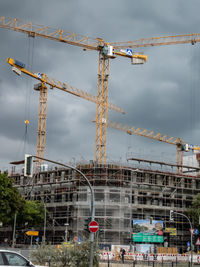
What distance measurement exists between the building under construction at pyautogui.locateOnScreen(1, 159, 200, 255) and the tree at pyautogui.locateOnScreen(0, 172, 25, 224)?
991 cm

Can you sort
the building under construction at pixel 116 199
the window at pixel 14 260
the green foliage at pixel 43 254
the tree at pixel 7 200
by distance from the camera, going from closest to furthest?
the window at pixel 14 260, the green foliage at pixel 43 254, the tree at pixel 7 200, the building under construction at pixel 116 199

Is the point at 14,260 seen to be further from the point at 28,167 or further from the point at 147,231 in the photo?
the point at 147,231

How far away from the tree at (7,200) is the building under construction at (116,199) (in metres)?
9.91

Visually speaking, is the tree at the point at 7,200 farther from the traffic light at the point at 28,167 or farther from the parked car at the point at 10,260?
the parked car at the point at 10,260

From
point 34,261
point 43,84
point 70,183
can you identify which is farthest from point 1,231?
point 34,261

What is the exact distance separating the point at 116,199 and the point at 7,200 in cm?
1777

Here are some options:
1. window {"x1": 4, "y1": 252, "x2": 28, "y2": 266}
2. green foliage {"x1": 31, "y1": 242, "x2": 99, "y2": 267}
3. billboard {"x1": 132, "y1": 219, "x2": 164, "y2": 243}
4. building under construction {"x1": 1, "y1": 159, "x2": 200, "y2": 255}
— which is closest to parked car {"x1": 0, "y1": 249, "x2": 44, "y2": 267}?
window {"x1": 4, "y1": 252, "x2": 28, "y2": 266}

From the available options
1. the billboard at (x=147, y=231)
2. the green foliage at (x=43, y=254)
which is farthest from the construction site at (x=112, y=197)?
the green foliage at (x=43, y=254)

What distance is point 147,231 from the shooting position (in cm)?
6397

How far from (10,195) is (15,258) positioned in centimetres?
3619

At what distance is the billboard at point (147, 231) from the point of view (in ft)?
207

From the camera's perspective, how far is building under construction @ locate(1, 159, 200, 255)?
206ft

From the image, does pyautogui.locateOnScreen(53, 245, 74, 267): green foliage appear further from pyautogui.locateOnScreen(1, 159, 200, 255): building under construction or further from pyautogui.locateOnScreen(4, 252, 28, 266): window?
pyautogui.locateOnScreen(1, 159, 200, 255): building under construction

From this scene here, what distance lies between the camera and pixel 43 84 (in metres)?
92.5
